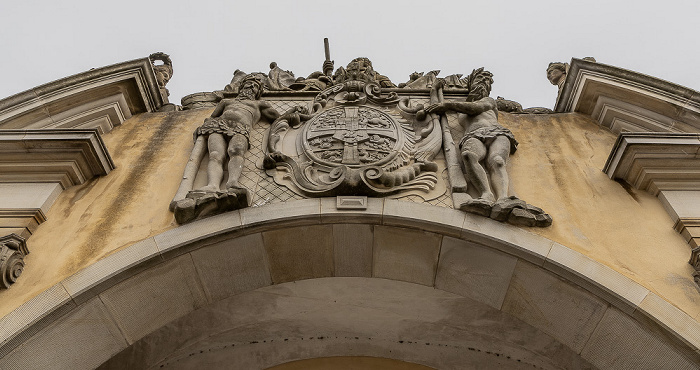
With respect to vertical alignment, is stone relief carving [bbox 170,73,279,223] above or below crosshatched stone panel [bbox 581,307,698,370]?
above

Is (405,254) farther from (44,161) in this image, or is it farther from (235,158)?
(44,161)

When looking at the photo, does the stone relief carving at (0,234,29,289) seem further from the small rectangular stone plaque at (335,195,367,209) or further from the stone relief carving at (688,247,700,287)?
the stone relief carving at (688,247,700,287)

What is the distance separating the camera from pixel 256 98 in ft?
22.4

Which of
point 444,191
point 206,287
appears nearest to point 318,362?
point 206,287

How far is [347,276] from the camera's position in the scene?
5.44 meters

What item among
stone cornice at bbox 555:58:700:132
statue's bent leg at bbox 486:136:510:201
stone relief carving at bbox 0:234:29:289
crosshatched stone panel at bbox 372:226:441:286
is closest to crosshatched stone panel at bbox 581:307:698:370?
statue's bent leg at bbox 486:136:510:201

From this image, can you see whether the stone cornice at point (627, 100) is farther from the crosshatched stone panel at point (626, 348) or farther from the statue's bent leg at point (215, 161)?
the statue's bent leg at point (215, 161)

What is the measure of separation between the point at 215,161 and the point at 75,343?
6.33 feet

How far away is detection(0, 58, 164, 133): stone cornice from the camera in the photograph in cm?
625

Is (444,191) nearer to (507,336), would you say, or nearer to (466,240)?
(466,240)

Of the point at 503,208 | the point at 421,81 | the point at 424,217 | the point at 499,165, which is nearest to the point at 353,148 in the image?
the point at 424,217

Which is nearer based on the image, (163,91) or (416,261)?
(416,261)

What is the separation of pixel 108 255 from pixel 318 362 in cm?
272

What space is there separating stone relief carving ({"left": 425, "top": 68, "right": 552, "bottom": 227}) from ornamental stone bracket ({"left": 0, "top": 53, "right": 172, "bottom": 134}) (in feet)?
11.0
